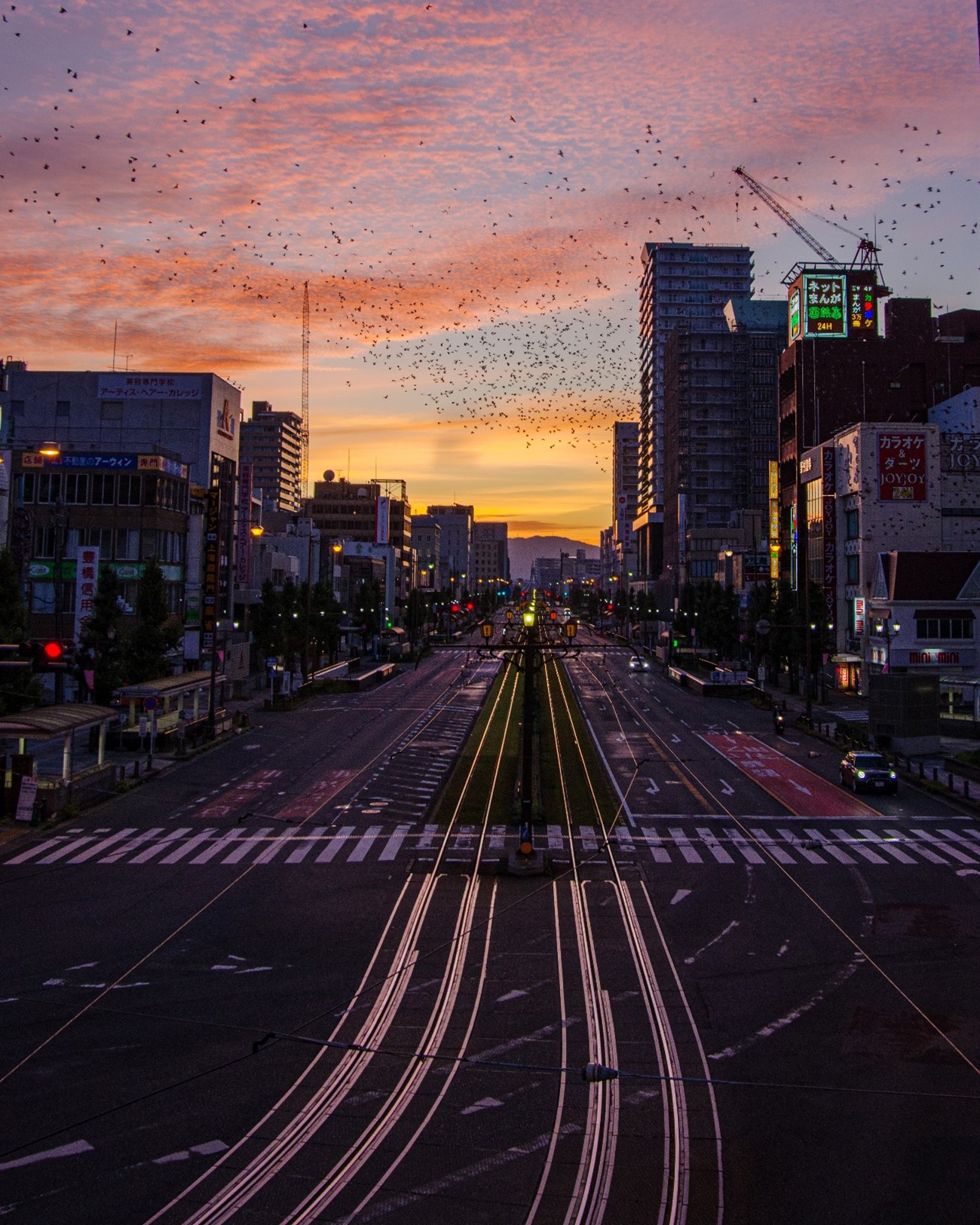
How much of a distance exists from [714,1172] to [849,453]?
75.2 meters

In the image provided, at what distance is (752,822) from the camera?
34750 millimetres

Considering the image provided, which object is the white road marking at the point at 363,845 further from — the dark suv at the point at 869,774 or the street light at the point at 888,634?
the street light at the point at 888,634

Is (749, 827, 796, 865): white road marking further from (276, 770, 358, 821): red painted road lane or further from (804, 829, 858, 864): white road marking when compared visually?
(276, 770, 358, 821): red painted road lane

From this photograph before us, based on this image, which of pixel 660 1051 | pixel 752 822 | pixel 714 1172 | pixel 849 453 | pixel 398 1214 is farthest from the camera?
pixel 849 453

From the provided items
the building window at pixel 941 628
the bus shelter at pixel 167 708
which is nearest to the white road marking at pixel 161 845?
the bus shelter at pixel 167 708

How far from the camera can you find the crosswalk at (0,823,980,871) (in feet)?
95.8

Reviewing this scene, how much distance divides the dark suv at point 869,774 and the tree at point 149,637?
33.2 meters

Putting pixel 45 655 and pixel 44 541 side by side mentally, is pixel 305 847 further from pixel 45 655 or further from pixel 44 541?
pixel 44 541

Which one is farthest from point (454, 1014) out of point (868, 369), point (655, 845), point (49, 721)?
point (868, 369)

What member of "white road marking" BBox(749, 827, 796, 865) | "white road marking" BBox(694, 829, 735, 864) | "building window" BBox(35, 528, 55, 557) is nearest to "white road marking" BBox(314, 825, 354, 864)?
"white road marking" BBox(694, 829, 735, 864)

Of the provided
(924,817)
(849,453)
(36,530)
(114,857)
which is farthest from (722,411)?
(114,857)

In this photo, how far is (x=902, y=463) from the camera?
255 ft

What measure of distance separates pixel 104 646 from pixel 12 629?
11414mm

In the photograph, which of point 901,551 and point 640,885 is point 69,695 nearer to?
point 640,885
